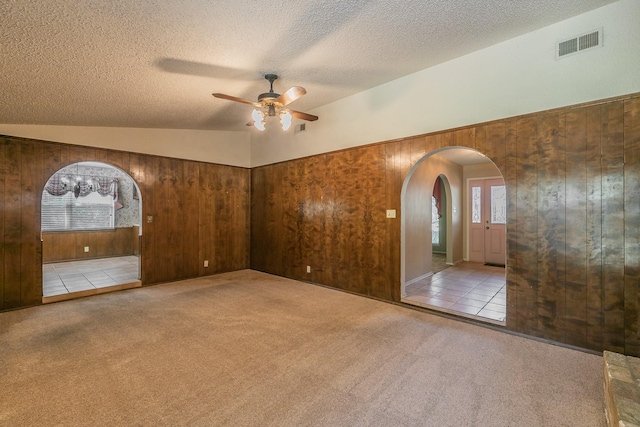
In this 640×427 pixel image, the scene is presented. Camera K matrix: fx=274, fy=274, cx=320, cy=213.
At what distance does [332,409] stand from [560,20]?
13.5 feet

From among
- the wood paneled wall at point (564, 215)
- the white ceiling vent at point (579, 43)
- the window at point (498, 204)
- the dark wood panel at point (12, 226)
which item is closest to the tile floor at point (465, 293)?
the wood paneled wall at point (564, 215)

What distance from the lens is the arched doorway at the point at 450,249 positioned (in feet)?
12.8

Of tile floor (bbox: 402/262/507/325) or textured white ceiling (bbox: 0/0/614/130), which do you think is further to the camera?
tile floor (bbox: 402/262/507/325)

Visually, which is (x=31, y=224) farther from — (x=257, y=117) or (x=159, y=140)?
(x=257, y=117)

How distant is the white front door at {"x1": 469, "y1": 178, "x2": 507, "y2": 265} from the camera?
7.18m

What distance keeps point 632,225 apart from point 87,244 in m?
10.9

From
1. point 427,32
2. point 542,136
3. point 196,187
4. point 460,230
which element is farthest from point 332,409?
point 460,230

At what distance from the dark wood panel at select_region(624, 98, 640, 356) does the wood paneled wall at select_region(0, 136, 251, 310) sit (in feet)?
19.9

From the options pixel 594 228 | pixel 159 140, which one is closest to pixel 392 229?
pixel 594 228

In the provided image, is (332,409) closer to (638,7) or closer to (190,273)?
(638,7)

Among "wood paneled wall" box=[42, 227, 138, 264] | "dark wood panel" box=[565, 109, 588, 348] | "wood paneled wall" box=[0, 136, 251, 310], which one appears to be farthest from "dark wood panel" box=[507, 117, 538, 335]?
"wood paneled wall" box=[42, 227, 138, 264]

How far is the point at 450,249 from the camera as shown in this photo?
23.4 ft

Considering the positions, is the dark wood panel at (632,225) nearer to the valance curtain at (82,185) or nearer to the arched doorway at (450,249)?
the arched doorway at (450,249)

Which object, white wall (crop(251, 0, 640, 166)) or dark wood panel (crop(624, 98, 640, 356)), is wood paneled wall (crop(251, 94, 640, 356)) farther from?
white wall (crop(251, 0, 640, 166))
